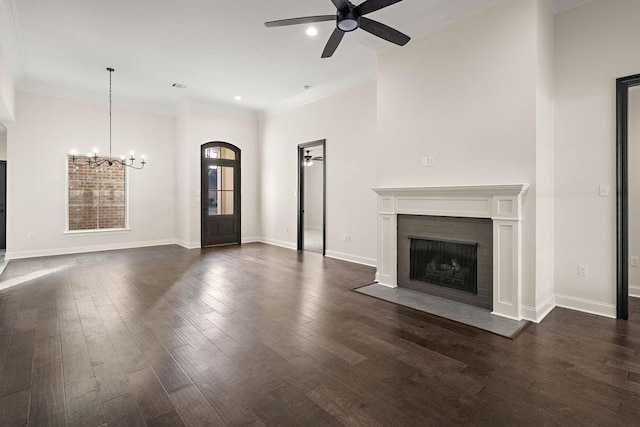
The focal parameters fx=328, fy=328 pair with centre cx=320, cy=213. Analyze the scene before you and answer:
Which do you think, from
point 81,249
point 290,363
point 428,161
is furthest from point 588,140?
point 81,249

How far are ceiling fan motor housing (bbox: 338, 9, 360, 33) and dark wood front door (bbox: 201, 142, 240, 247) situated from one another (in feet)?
18.4

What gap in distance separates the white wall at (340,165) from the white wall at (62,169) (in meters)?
2.86

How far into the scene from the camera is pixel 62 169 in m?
6.59

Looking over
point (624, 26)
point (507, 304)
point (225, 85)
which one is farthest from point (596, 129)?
point (225, 85)

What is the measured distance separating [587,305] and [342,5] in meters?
3.72

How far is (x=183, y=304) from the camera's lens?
3.58 m

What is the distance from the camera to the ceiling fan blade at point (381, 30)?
2873mm

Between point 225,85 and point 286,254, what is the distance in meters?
3.53

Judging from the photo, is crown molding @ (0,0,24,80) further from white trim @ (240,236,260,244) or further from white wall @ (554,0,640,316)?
white wall @ (554,0,640,316)

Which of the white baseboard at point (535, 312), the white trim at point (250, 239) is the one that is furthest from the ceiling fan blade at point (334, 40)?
the white trim at point (250, 239)

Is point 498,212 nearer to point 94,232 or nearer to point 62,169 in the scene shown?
point 94,232

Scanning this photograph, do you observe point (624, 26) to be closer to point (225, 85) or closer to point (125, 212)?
point (225, 85)

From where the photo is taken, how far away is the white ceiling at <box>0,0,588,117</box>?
3701 millimetres

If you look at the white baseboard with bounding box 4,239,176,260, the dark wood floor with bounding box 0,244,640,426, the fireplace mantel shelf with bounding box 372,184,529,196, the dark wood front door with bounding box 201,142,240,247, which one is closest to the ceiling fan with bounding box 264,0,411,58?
the fireplace mantel shelf with bounding box 372,184,529,196
